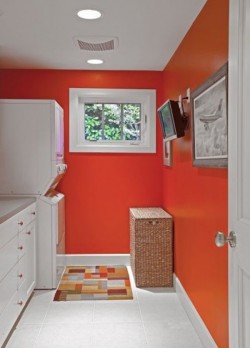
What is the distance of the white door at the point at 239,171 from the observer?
140cm

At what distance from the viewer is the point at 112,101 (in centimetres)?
445

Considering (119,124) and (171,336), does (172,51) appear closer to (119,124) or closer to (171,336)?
(119,124)

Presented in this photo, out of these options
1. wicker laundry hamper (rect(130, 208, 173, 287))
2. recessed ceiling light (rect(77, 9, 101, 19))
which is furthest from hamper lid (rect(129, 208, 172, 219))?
recessed ceiling light (rect(77, 9, 101, 19))

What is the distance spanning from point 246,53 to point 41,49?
2.51 metres

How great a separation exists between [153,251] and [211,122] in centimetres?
176

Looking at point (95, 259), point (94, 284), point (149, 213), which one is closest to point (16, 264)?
point (94, 284)

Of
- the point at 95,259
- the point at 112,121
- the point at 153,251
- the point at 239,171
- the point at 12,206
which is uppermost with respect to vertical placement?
the point at 112,121

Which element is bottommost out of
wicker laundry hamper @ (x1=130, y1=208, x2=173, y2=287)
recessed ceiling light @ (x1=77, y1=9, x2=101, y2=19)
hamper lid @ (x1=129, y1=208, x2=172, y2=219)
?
wicker laundry hamper @ (x1=130, y1=208, x2=173, y2=287)

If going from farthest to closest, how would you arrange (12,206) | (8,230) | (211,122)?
(12,206) → (8,230) → (211,122)

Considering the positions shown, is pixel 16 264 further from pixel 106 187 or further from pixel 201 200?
pixel 106 187

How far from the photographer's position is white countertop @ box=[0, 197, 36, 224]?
2413mm

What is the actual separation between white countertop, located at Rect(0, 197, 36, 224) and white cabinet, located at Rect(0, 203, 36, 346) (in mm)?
29

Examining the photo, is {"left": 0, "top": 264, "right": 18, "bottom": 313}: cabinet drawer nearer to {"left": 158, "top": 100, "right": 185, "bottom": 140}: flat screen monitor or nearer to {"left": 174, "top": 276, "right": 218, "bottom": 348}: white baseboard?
{"left": 174, "top": 276, "right": 218, "bottom": 348}: white baseboard

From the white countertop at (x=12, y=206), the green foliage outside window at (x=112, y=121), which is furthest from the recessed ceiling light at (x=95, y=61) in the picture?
the white countertop at (x=12, y=206)
